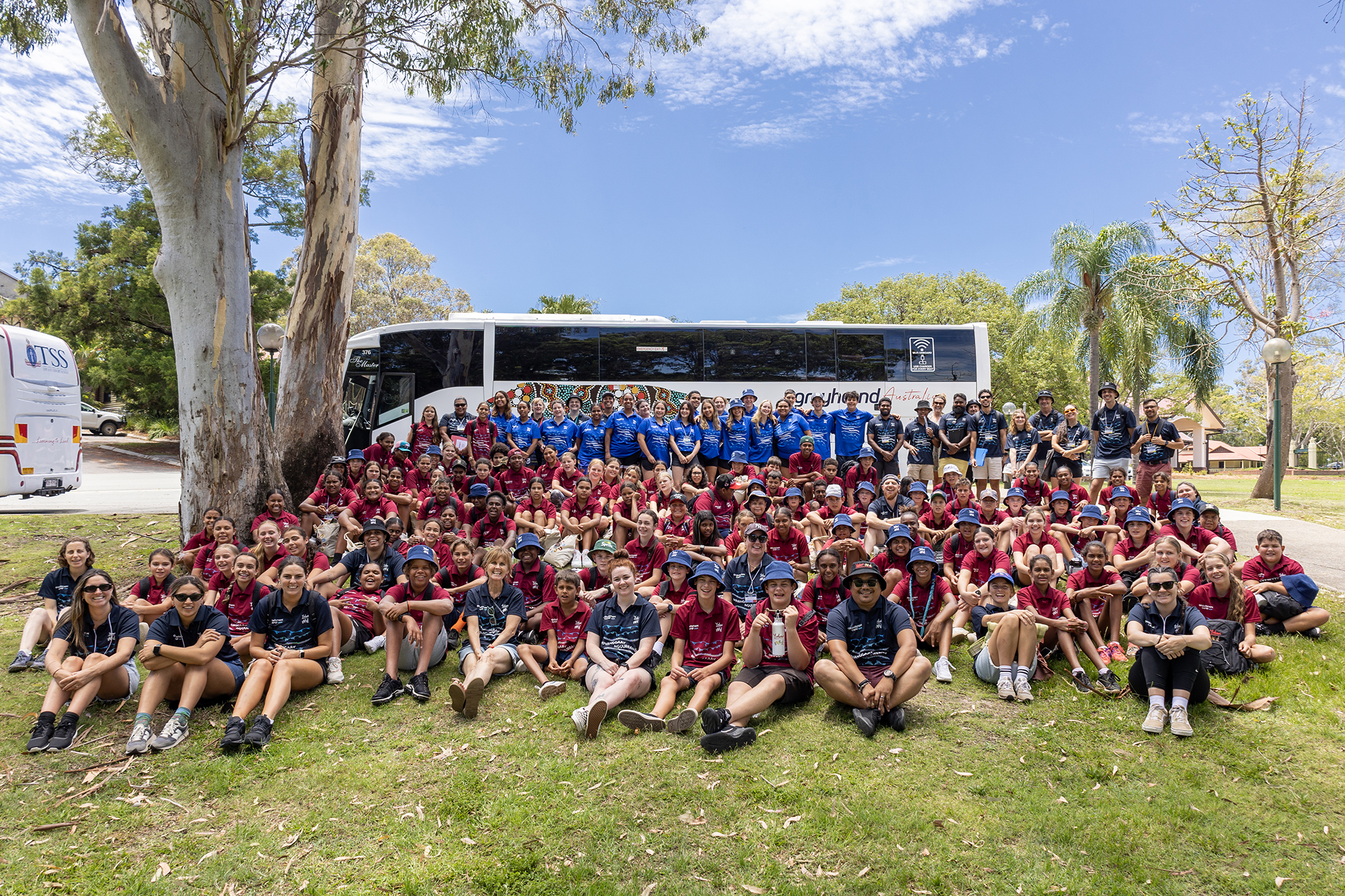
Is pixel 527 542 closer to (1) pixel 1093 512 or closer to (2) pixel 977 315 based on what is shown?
(1) pixel 1093 512

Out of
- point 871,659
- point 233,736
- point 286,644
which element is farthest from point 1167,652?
point 286,644

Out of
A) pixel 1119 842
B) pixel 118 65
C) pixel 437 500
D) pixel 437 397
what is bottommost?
pixel 1119 842

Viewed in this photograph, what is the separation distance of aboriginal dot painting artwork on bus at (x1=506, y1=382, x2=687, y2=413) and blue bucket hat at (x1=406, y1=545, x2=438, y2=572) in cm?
763

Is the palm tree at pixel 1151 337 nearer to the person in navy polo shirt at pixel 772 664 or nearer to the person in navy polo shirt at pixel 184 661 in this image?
the person in navy polo shirt at pixel 772 664

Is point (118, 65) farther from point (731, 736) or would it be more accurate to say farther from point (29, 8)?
point (731, 736)

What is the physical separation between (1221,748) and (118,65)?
12543 millimetres

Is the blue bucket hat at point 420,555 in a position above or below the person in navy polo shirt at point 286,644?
above

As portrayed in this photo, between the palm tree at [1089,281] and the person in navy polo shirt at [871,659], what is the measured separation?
80.4 feet

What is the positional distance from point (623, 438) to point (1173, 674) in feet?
26.2

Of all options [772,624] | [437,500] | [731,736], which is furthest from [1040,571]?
[437,500]

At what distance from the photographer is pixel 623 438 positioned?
1196 centimetres

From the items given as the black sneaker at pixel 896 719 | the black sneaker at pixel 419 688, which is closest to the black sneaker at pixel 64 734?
the black sneaker at pixel 419 688

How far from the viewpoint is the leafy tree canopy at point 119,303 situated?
88.9ft

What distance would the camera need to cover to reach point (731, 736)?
5.34 metres
